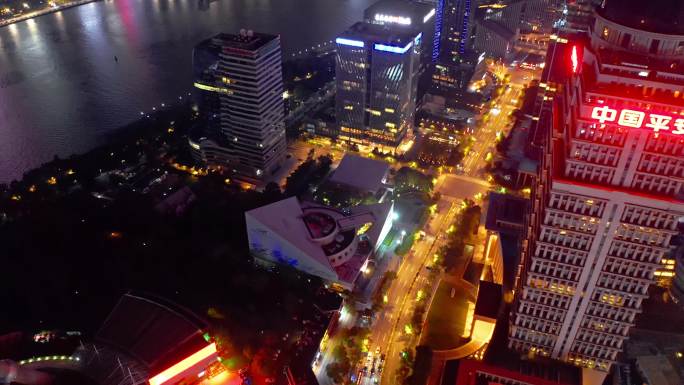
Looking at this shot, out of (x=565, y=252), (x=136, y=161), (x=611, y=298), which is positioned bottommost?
(x=136, y=161)

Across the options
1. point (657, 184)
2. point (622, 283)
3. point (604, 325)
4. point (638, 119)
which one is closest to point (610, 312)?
point (604, 325)

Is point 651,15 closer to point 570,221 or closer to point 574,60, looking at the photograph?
point 574,60

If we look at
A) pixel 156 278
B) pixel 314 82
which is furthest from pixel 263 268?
pixel 314 82

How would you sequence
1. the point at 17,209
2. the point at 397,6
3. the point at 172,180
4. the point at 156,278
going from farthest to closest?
the point at 397,6 < the point at 172,180 < the point at 17,209 < the point at 156,278

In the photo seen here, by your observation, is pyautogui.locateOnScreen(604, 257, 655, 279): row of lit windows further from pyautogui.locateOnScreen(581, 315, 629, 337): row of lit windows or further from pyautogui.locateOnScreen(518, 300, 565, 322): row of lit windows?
pyautogui.locateOnScreen(518, 300, 565, 322): row of lit windows

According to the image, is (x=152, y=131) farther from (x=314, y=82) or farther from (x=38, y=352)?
(x=38, y=352)

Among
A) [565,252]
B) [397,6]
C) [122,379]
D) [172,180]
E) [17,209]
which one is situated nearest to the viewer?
[565,252]

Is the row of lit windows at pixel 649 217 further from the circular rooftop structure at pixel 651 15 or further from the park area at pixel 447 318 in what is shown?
the park area at pixel 447 318
